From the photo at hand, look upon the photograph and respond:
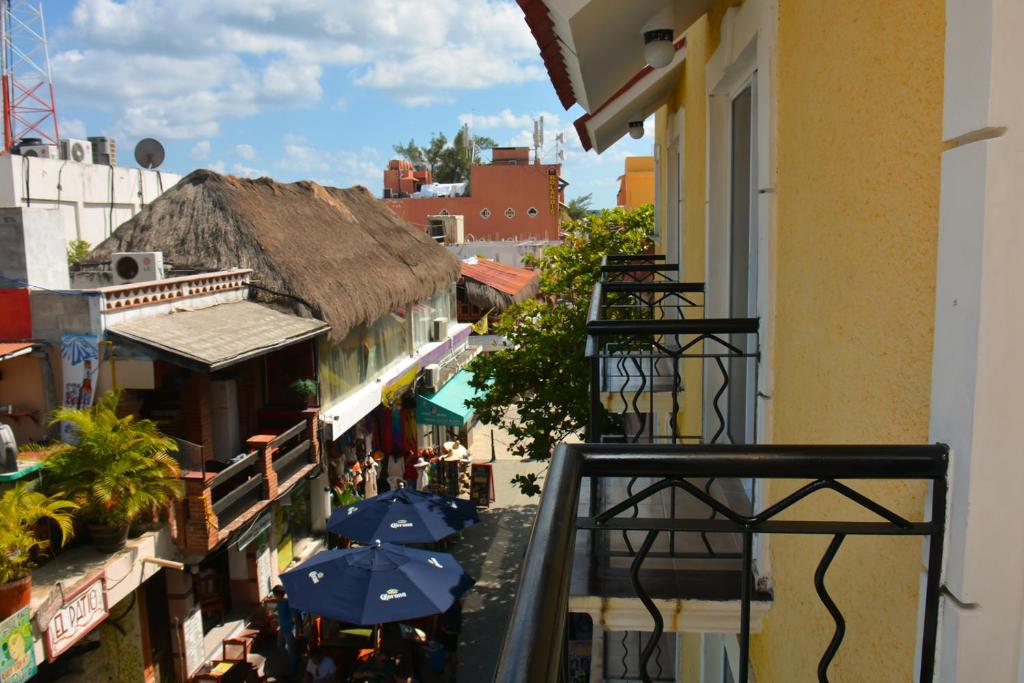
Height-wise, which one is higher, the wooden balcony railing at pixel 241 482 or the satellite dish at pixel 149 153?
the satellite dish at pixel 149 153

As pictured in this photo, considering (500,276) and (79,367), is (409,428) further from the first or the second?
(79,367)

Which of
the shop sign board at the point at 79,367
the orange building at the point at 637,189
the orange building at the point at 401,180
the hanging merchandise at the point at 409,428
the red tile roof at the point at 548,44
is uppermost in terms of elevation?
the orange building at the point at 401,180

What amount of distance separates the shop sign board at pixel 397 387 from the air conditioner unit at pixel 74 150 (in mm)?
15179

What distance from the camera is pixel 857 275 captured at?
238cm

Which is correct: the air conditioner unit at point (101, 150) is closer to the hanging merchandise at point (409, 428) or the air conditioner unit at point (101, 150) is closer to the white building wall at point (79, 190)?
the white building wall at point (79, 190)

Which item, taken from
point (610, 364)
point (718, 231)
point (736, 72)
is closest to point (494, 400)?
point (610, 364)

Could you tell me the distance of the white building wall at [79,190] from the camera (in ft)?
71.2

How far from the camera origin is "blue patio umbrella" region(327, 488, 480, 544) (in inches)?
458

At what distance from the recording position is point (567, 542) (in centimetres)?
138

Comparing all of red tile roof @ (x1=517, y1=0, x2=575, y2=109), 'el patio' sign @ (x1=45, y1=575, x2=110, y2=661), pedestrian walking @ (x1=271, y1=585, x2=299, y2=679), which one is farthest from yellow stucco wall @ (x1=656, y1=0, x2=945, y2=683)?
pedestrian walking @ (x1=271, y1=585, x2=299, y2=679)

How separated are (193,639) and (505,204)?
1542 inches

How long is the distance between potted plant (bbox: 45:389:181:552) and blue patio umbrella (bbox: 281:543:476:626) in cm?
195

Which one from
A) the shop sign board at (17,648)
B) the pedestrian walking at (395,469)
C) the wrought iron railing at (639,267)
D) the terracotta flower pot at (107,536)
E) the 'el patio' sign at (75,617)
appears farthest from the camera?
the pedestrian walking at (395,469)

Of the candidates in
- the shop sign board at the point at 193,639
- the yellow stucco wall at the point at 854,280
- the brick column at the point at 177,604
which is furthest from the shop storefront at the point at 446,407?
the yellow stucco wall at the point at 854,280
